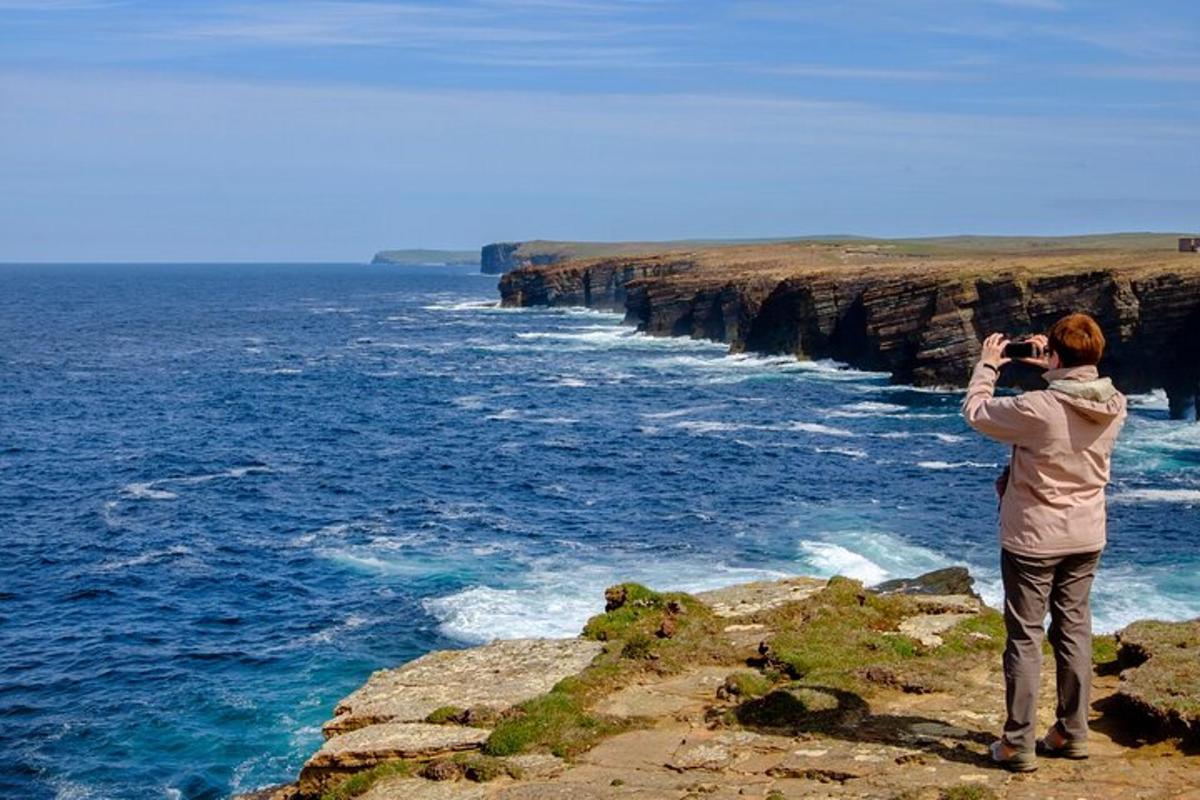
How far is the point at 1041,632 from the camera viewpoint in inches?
404

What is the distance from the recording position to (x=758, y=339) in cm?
10906

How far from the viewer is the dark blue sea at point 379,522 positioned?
27.7m

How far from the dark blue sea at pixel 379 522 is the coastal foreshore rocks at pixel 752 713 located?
1007 cm

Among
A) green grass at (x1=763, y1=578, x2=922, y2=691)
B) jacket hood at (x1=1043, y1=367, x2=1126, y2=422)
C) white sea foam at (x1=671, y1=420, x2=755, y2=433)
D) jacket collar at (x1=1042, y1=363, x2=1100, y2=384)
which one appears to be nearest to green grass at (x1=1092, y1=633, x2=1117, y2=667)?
green grass at (x1=763, y1=578, x2=922, y2=691)

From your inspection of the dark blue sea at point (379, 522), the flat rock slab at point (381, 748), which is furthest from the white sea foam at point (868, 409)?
the flat rock slab at point (381, 748)

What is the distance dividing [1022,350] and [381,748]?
7485 mm

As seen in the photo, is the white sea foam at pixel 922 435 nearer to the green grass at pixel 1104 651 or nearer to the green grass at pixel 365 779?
the green grass at pixel 1104 651

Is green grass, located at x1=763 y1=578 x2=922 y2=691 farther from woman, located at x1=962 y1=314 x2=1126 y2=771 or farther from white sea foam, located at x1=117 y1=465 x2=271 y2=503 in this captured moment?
white sea foam, located at x1=117 y1=465 x2=271 y2=503

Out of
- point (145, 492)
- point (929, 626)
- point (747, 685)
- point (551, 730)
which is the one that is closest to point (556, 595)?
point (929, 626)

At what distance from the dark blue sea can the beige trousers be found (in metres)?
16.1

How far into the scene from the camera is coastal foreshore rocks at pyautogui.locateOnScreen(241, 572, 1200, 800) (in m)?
10.9

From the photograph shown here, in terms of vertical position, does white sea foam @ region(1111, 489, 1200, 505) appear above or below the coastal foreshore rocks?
below

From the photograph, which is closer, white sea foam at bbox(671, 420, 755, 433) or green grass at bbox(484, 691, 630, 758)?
green grass at bbox(484, 691, 630, 758)

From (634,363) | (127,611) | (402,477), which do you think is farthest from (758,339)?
(127,611)
